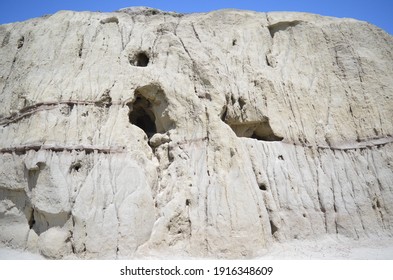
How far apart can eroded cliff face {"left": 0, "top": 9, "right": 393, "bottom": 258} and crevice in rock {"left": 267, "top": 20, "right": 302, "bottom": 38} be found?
6 centimetres

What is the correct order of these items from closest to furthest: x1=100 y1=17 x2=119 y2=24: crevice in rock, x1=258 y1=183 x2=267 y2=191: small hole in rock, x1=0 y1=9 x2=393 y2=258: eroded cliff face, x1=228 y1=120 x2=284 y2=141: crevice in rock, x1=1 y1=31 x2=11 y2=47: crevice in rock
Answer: x1=0 y1=9 x2=393 y2=258: eroded cliff face
x1=258 y1=183 x2=267 y2=191: small hole in rock
x1=228 y1=120 x2=284 y2=141: crevice in rock
x1=100 y1=17 x2=119 y2=24: crevice in rock
x1=1 y1=31 x2=11 y2=47: crevice in rock

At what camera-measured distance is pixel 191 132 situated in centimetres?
1382

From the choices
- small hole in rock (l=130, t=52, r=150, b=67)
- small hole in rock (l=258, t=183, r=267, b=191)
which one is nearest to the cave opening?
small hole in rock (l=130, t=52, r=150, b=67)

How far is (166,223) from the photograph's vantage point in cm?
1226

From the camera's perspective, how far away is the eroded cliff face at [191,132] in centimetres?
1225

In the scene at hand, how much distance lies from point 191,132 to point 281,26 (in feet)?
21.4

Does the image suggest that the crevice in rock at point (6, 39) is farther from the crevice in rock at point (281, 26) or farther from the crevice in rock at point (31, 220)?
the crevice in rock at point (281, 26)

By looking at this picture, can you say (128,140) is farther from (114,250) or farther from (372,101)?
(372,101)

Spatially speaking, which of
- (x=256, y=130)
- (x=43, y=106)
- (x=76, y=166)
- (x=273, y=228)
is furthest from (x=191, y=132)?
(x=43, y=106)

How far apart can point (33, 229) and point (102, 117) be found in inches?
156

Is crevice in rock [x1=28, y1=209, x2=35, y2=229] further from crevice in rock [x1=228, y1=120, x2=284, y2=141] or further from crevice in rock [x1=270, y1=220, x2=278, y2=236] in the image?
crevice in rock [x1=270, y1=220, x2=278, y2=236]

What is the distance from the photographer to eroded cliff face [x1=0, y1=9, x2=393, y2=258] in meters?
12.2

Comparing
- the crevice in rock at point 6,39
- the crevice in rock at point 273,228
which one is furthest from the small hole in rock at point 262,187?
the crevice in rock at point 6,39
